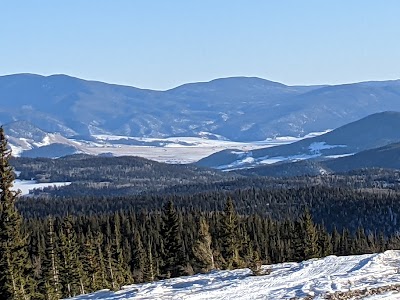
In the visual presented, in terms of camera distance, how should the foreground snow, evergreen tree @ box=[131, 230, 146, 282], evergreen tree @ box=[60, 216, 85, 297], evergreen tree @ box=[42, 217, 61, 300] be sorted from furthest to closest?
evergreen tree @ box=[131, 230, 146, 282] < evergreen tree @ box=[60, 216, 85, 297] < evergreen tree @ box=[42, 217, 61, 300] < the foreground snow

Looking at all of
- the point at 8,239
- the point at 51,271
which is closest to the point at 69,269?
the point at 51,271

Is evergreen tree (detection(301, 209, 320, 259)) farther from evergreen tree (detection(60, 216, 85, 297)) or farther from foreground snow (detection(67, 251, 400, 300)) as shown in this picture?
foreground snow (detection(67, 251, 400, 300))

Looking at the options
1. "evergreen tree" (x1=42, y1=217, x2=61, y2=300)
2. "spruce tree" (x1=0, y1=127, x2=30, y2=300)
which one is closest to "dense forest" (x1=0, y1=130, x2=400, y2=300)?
"spruce tree" (x1=0, y1=127, x2=30, y2=300)

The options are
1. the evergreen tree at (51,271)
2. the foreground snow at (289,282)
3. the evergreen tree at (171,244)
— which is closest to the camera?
the foreground snow at (289,282)

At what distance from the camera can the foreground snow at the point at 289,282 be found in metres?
29.2

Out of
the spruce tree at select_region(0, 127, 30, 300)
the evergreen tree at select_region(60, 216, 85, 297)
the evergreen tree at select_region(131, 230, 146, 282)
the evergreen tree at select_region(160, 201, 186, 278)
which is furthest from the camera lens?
the evergreen tree at select_region(131, 230, 146, 282)

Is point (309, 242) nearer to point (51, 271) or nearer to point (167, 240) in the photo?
point (167, 240)

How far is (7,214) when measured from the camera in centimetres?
4534

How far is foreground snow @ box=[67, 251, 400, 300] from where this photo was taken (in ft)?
95.7

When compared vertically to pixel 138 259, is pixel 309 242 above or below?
above

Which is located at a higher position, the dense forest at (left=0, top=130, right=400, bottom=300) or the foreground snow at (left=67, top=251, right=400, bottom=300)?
the foreground snow at (left=67, top=251, right=400, bottom=300)

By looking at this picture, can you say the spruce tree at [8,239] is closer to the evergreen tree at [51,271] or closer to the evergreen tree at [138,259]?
the evergreen tree at [51,271]

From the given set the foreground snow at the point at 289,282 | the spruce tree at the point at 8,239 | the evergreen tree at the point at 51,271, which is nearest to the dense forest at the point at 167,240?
the spruce tree at the point at 8,239

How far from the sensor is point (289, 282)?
31109 mm
